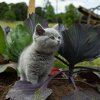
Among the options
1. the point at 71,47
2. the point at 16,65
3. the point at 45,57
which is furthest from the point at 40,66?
the point at 16,65

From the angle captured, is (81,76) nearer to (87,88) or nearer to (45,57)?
(87,88)

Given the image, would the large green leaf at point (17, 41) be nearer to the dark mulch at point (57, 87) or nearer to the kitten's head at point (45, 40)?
the dark mulch at point (57, 87)

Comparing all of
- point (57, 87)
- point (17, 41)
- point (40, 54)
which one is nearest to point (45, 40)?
point (40, 54)

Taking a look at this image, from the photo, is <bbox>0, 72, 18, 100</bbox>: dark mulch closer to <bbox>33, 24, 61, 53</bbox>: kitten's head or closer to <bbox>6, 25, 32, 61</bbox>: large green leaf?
<bbox>6, 25, 32, 61</bbox>: large green leaf

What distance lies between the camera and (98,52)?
1.36 metres

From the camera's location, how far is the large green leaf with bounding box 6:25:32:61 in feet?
4.98

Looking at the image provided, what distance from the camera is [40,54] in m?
1.28

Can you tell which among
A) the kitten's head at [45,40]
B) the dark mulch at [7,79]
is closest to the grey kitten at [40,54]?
the kitten's head at [45,40]

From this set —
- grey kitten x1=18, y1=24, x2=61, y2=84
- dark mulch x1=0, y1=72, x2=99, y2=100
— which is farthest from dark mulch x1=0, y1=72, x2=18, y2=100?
grey kitten x1=18, y1=24, x2=61, y2=84

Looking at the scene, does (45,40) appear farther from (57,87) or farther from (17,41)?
(17,41)

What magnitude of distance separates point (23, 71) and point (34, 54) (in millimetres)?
120

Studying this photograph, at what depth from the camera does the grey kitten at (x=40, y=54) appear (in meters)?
1.25

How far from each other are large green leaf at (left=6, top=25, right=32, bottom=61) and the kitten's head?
0.83 ft

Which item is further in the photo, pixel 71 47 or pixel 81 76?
pixel 81 76
